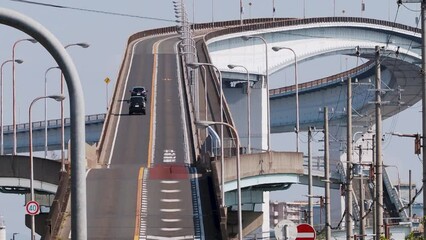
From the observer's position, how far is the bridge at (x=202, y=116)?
67625mm

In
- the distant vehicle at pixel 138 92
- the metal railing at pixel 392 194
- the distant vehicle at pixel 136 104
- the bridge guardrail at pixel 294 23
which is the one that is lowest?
the metal railing at pixel 392 194

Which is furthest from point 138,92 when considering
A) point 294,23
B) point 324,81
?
point 324,81

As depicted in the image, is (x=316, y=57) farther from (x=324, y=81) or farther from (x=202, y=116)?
(x=202, y=116)

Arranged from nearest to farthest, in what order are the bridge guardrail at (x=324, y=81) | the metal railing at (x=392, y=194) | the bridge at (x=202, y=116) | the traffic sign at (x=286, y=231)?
the traffic sign at (x=286, y=231)
the bridge at (x=202, y=116)
the metal railing at (x=392, y=194)
the bridge guardrail at (x=324, y=81)

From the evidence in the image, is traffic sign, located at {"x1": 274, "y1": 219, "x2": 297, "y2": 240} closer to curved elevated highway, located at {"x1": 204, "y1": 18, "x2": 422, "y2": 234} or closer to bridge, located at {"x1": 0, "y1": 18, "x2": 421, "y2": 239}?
bridge, located at {"x1": 0, "y1": 18, "x2": 421, "y2": 239}

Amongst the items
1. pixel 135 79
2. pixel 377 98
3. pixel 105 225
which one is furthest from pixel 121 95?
pixel 377 98

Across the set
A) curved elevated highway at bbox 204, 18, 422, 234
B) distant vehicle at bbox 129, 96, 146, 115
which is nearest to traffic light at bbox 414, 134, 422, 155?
distant vehicle at bbox 129, 96, 146, 115

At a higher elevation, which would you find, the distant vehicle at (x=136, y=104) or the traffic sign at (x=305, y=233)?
the distant vehicle at (x=136, y=104)

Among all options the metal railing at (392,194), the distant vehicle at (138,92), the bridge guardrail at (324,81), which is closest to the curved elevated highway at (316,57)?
the bridge guardrail at (324,81)

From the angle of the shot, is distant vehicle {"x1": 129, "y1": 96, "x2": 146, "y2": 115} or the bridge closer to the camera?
the bridge

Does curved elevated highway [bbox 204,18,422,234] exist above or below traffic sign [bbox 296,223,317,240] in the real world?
above

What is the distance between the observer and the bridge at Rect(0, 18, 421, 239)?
67.6 m

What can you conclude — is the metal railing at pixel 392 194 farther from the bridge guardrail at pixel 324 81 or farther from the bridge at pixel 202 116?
the bridge guardrail at pixel 324 81

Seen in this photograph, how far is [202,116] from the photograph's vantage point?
102500mm
